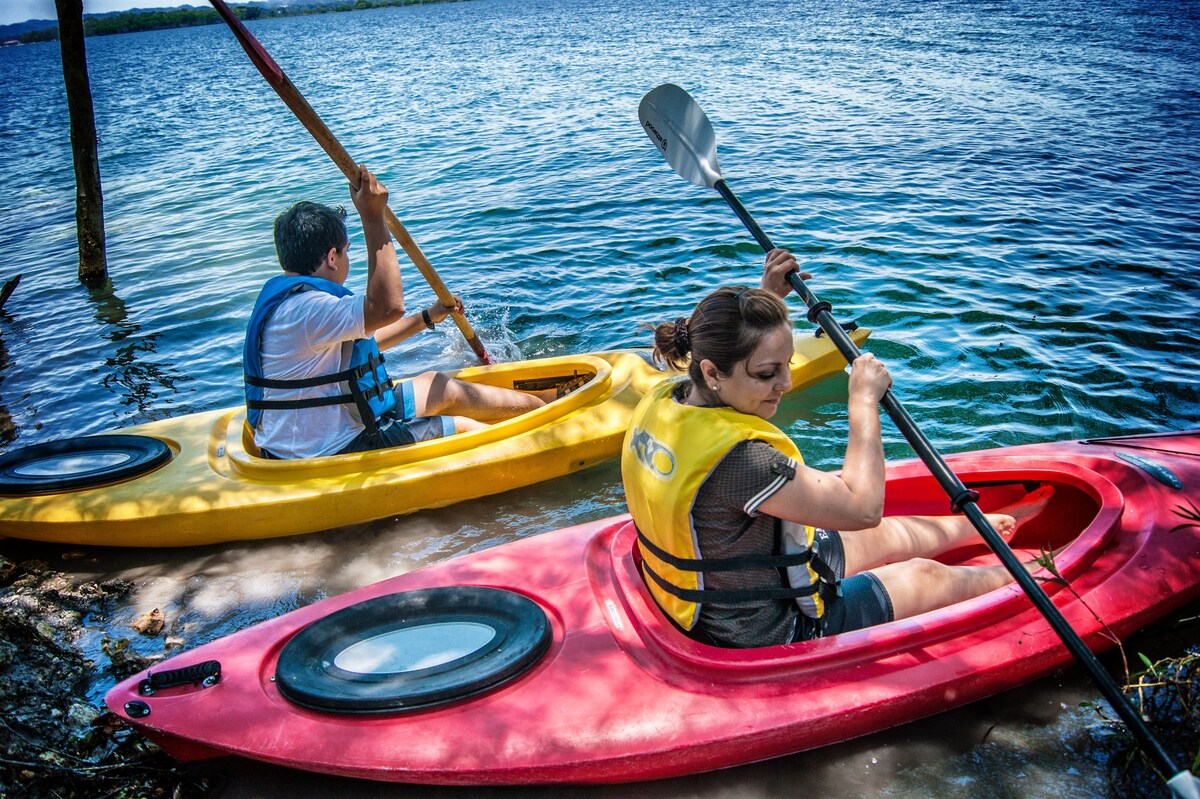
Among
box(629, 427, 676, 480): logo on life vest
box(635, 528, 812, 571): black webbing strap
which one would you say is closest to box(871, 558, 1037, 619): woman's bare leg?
box(635, 528, 812, 571): black webbing strap

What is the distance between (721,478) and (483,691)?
3.31 ft

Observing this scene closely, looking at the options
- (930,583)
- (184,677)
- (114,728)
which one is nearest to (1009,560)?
(930,583)

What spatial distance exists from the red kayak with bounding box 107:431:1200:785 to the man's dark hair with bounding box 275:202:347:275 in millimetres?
1525

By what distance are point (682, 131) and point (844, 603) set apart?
257 cm

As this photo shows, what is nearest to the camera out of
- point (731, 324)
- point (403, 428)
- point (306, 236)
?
point (731, 324)

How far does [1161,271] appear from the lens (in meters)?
6.51

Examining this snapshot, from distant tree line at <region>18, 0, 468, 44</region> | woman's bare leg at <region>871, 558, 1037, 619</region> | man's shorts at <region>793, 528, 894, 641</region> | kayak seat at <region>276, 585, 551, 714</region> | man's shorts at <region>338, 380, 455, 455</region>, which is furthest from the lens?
distant tree line at <region>18, 0, 468, 44</region>

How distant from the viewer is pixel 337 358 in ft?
13.3

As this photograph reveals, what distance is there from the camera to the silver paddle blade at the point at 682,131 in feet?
13.7

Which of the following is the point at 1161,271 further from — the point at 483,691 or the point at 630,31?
the point at 630,31

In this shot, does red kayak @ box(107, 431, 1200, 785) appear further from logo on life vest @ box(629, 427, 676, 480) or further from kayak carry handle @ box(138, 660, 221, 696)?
logo on life vest @ box(629, 427, 676, 480)

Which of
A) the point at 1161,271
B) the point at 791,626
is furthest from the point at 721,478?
the point at 1161,271

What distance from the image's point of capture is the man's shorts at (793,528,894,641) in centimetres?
266

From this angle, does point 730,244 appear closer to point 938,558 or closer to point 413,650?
point 938,558
